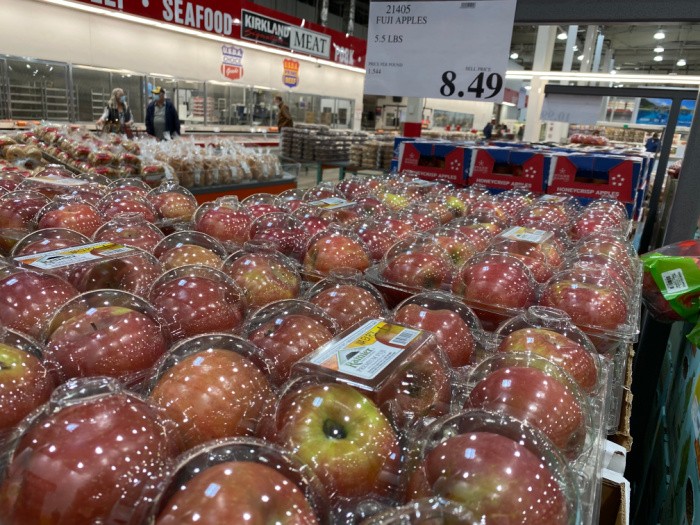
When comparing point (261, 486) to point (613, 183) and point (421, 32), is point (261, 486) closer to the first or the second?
point (421, 32)

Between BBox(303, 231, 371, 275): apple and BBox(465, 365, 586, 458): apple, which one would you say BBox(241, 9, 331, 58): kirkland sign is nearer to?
BBox(303, 231, 371, 275): apple

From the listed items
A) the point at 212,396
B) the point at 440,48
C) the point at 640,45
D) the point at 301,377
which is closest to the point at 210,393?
the point at 212,396

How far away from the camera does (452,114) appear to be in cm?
2177

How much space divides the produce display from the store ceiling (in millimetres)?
17260

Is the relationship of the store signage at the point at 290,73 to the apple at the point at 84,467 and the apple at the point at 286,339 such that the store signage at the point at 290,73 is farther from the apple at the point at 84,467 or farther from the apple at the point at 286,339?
the apple at the point at 84,467

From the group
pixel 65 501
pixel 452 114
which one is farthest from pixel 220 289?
pixel 452 114

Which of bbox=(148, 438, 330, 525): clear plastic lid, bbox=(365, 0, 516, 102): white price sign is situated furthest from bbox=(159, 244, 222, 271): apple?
bbox=(365, 0, 516, 102): white price sign

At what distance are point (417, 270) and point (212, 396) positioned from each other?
3.24 feet

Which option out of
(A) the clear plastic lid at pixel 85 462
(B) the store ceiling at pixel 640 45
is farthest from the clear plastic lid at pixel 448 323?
(B) the store ceiling at pixel 640 45

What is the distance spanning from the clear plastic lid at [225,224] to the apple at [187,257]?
0.31m

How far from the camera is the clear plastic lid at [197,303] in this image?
122 centimetres

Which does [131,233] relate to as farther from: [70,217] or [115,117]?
[115,117]

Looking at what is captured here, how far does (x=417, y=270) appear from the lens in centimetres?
172

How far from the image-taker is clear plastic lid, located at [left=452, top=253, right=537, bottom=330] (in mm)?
1558
